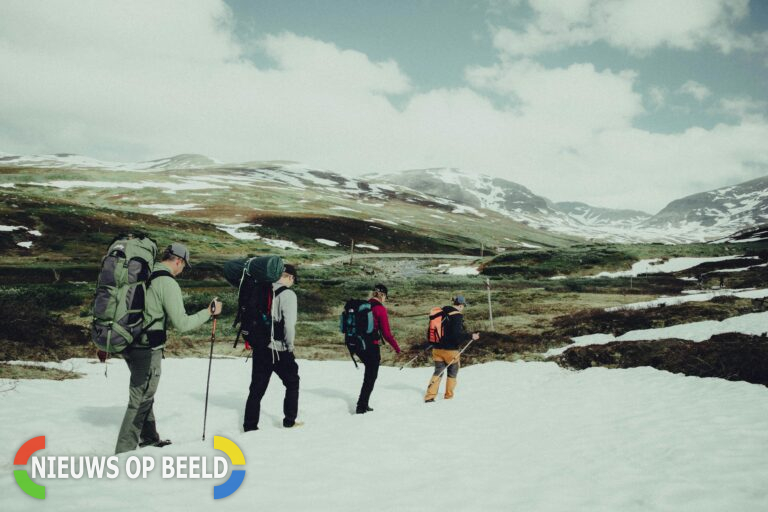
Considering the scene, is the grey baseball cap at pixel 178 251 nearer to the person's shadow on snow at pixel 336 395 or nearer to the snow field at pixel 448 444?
the snow field at pixel 448 444

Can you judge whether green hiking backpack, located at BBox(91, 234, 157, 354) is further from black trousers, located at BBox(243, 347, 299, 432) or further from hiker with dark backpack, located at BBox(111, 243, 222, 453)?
black trousers, located at BBox(243, 347, 299, 432)

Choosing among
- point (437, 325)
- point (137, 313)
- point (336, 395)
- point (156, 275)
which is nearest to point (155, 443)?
point (137, 313)

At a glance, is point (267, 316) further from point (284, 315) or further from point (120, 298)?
point (120, 298)

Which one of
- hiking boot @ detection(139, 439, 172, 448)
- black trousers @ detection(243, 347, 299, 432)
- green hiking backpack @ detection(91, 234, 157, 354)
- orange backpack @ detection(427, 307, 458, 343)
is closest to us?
green hiking backpack @ detection(91, 234, 157, 354)

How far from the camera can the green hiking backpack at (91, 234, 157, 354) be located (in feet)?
17.3

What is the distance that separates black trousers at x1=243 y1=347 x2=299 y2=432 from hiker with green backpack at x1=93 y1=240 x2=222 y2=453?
1202 millimetres

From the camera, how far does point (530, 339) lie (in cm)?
1698

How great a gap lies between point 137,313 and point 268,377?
2.26 meters

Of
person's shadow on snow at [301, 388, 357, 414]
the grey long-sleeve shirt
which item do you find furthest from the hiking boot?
person's shadow on snow at [301, 388, 357, 414]

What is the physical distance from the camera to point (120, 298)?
5.35 meters

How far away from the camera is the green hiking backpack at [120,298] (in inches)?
208

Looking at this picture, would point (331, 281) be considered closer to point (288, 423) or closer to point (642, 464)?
point (288, 423)

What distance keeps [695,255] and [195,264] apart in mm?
57956

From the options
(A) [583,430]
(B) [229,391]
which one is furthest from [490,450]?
(B) [229,391]
